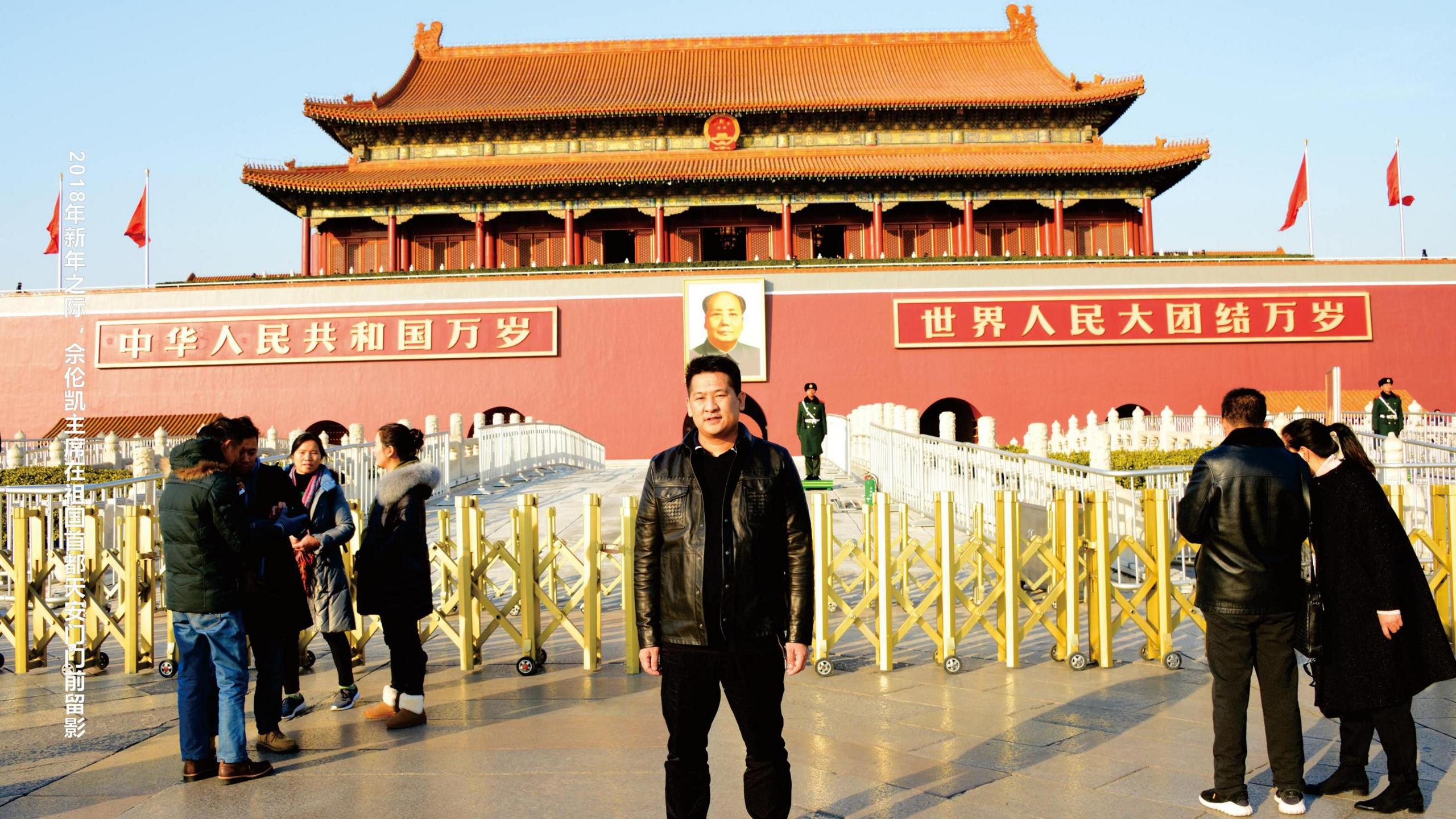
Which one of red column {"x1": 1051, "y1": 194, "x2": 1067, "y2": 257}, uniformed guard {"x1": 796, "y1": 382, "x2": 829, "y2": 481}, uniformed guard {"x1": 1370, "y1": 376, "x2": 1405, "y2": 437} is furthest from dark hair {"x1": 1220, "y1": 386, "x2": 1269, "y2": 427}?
red column {"x1": 1051, "y1": 194, "x2": 1067, "y2": 257}

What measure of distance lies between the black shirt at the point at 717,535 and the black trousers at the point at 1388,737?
2.34 metres

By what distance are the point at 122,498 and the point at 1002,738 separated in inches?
367

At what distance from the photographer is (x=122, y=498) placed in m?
10.5

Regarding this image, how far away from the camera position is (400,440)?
493 centimetres

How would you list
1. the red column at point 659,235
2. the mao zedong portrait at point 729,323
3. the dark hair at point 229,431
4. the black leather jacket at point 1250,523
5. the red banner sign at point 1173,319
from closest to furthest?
1. the black leather jacket at point 1250,523
2. the dark hair at point 229,431
3. the red banner sign at point 1173,319
4. the mao zedong portrait at point 729,323
5. the red column at point 659,235

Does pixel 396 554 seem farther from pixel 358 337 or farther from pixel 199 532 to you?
pixel 358 337

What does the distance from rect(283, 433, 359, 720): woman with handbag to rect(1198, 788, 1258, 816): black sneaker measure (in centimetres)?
376

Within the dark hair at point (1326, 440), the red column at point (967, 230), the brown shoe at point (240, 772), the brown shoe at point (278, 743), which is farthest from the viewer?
the red column at point (967, 230)

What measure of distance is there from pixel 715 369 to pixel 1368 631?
2.51m

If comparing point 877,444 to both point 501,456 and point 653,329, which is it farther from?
point 653,329

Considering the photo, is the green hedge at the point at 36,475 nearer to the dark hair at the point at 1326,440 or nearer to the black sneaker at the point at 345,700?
the black sneaker at the point at 345,700

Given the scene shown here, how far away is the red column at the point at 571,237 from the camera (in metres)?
25.2

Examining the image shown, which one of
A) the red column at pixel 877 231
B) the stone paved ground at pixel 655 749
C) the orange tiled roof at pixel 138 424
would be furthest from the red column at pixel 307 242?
the stone paved ground at pixel 655 749

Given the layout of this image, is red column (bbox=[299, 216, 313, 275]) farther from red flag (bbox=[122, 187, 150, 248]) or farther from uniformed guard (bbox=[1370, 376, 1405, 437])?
uniformed guard (bbox=[1370, 376, 1405, 437])
